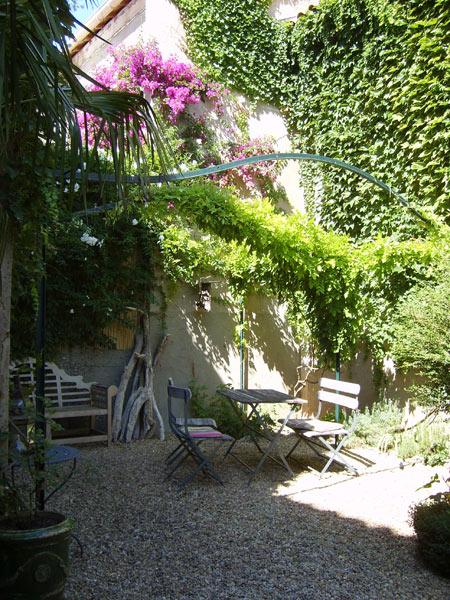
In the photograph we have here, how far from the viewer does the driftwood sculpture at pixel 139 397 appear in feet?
22.7

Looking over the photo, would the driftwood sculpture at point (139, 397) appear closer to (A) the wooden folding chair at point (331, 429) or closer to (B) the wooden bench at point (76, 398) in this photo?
(B) the wooden bench at point (76, 398)

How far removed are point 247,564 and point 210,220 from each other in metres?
3.14

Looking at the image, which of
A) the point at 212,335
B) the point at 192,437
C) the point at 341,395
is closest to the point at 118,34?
the point at 212,335

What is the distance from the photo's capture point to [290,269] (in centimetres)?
670

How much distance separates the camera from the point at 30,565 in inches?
106

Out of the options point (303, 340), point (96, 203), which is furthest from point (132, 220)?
point (303, 340)

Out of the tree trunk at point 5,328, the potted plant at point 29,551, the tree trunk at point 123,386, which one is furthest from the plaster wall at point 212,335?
the potted plant at point 29,551

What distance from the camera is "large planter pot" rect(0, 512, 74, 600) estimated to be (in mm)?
2676

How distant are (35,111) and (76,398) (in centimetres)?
431

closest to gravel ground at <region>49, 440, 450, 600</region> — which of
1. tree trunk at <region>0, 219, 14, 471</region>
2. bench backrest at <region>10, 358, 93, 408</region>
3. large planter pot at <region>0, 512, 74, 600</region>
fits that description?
large planter pot at <region>0, 512, 74, 600</region>

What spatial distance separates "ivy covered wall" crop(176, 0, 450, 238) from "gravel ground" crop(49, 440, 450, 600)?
3670 millimetres

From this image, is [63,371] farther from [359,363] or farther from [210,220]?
[359,363]

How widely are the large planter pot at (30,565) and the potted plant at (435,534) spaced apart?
2.03 meters

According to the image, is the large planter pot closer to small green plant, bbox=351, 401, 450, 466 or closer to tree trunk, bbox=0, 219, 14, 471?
tree trunk, bbox=0, 219, 14, 471
